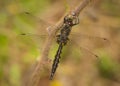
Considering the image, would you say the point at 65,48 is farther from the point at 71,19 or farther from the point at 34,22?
the point at 71,19

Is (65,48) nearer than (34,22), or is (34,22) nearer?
(34,22)

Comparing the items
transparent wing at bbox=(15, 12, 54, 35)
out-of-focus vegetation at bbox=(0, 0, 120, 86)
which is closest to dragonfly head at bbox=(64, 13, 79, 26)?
out-of-focus vegetation at bbox=(0, 0, 120, 86)

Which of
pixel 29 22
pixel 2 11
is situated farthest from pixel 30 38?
pixel 2 11

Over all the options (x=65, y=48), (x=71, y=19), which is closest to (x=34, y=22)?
(x=65, y=48)

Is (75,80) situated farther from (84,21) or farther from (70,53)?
(84,21)

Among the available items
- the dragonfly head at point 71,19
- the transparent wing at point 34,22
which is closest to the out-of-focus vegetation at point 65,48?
the transparent wing at point 34,22

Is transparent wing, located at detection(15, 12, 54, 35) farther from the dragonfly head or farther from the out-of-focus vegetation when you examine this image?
the dragonfly head

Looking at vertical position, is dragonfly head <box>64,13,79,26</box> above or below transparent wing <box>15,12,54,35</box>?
above

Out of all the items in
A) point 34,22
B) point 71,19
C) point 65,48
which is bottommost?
point 65,48

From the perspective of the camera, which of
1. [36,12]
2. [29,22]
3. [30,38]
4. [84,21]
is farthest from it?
[84,21]
